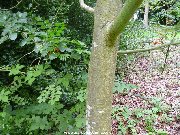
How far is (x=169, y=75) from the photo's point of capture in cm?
734

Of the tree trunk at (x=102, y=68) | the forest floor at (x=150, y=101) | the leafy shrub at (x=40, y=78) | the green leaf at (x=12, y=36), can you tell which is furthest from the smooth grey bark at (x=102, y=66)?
the forest floor at (x=150, y=101)

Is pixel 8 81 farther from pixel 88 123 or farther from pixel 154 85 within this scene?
pixel 154 85

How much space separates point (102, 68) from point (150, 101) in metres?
4.32

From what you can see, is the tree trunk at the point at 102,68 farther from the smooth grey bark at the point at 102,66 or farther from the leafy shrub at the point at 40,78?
the leafy shrub at the point at 40,78

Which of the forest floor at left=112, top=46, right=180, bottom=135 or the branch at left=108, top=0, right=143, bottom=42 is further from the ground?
the branch at left=108, top=0, right=143, bottom=42

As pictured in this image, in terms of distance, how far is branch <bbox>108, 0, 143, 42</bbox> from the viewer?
3.95 feet

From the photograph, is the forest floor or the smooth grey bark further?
the forest floor

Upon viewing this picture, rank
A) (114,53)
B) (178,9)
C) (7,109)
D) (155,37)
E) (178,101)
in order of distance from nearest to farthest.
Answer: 1. (114,53)
2. (7,109)
3. (178,101)
4. (178,9)
5. (155,37)

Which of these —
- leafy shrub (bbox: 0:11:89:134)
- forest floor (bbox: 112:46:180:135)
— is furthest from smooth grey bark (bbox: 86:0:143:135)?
forest floor (bbox: 112:46:180:135)

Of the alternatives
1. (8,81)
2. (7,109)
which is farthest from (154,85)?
(7,109)

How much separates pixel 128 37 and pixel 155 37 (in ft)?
9.22

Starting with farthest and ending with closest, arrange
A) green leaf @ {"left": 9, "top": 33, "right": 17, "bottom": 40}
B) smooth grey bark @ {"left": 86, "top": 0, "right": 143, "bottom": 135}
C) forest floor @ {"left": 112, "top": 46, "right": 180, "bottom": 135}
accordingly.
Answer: forest floor @ {"left": 112, "top": 46, "right": 180, "bottom": 135}
green leaf @ {"left": 9, "top": 33, "right": 17, "bottom": 40}
smooth grey bark @ {"left": 86, "top": 0, "right": 143, "bottom": 135}

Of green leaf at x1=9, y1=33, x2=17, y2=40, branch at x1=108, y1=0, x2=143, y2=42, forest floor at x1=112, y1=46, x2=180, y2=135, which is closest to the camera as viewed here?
branch at x1=108, y1=0, x2=143, y2=42

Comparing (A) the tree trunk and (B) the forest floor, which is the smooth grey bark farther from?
(B) the forest floor
